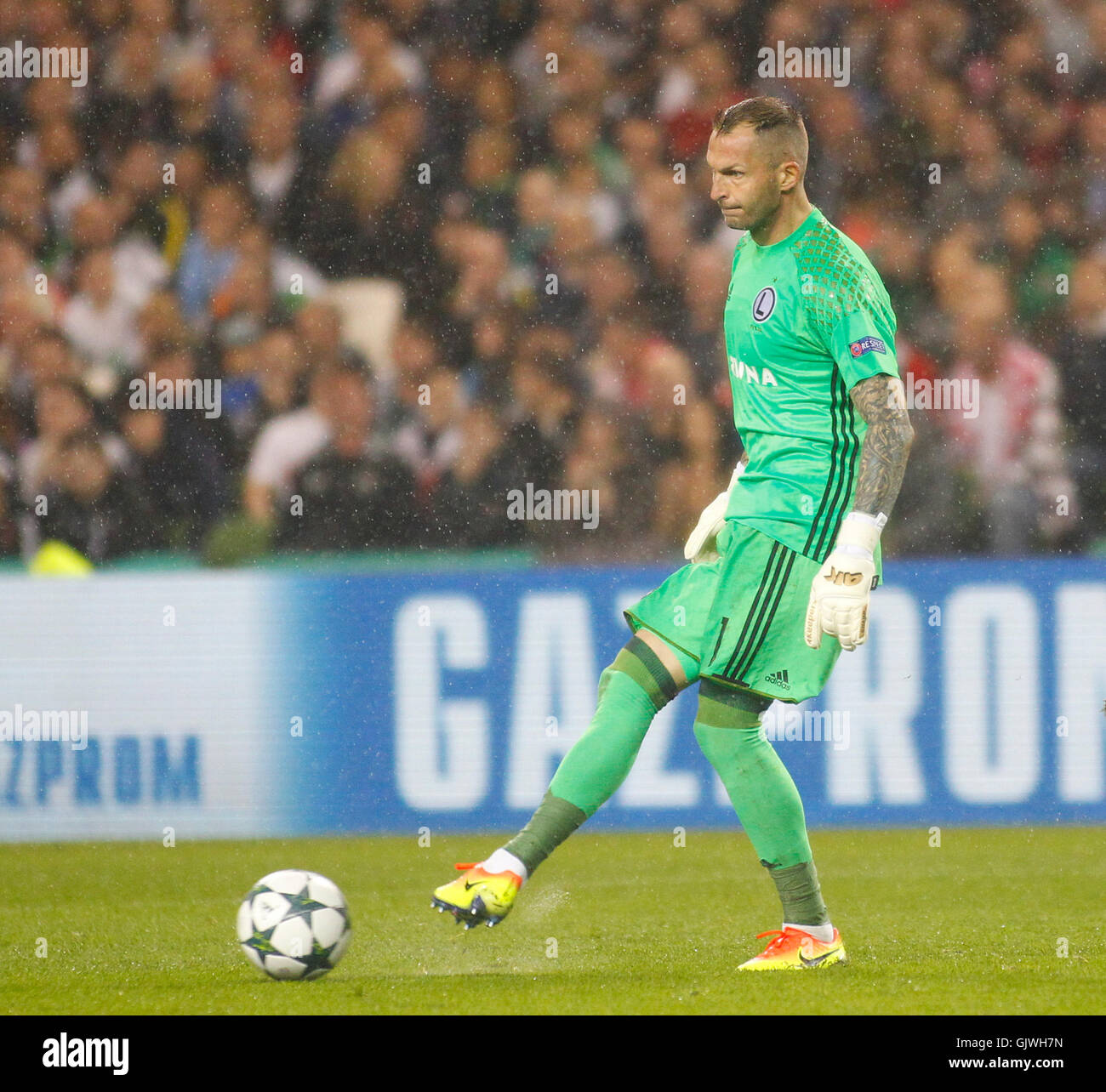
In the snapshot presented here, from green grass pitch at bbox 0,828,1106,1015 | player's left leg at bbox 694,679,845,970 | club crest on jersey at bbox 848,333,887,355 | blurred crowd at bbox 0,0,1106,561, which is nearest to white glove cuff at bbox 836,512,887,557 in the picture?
club crest on jersey at bbox 848,333,887,355

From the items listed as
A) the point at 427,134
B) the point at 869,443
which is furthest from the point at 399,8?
the point at 869,443

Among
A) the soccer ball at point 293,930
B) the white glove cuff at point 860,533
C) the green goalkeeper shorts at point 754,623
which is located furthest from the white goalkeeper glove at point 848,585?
the soccer ball at point 293,930

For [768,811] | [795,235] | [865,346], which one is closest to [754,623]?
[768,811]

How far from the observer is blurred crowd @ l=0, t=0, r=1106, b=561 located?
744cm

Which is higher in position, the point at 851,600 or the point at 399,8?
the point at 399,8

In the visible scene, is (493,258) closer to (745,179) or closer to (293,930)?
(745,179)

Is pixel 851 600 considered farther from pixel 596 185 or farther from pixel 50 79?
pixel 50 79

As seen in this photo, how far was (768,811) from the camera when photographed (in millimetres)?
3979

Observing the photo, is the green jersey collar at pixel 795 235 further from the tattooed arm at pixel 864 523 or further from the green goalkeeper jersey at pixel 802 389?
the tattooed arm at pixel 864 523

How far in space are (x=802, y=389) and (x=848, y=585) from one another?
1.57 feet

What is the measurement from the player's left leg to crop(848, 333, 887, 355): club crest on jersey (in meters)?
0.75

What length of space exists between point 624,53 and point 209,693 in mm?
3456

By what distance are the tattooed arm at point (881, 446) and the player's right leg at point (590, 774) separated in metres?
0.51

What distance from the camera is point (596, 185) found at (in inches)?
320
